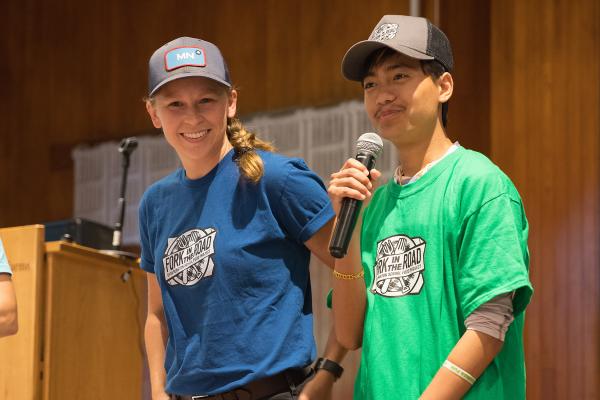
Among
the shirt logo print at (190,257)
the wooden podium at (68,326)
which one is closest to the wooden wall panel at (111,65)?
the wooden podium at (68,326)

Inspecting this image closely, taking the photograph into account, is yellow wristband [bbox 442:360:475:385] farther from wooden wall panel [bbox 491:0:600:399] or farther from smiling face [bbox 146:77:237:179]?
wooden wall panel [bbox 491:0:600:399]

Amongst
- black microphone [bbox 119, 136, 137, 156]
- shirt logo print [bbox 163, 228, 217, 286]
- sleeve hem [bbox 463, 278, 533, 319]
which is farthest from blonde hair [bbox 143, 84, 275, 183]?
black microphone [bbox 119, 136, 137, 156]

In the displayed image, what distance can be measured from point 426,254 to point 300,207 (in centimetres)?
40

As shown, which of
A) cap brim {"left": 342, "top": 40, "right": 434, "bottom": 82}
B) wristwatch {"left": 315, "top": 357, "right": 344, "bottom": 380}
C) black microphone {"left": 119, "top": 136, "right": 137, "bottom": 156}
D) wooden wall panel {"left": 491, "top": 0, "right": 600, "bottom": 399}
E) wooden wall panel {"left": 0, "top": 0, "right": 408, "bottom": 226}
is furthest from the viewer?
wooden wall panel {"left": 0, "top": 0, "right": 408, "bottom": 226}

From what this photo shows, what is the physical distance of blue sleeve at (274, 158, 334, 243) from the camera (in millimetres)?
2001

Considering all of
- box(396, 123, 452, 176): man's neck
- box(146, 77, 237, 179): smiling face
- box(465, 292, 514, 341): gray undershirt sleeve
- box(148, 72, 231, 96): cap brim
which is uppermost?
box(148, 72, 231, 96): cap brim

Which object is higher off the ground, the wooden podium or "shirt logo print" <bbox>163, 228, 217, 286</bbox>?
"shirt logo print" <bbox>163, 228, 217, 286</bbox>

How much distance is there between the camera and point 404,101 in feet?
5.94

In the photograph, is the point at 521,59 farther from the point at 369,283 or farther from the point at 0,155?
the point at 0,155

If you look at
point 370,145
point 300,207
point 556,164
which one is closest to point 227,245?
point 300,207

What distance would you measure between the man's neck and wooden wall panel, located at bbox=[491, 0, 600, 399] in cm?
281

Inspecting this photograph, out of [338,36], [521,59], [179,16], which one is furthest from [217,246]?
[179,16]

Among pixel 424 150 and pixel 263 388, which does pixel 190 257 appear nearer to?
pixel 263 388

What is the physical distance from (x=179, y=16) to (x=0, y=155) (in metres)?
1.66
